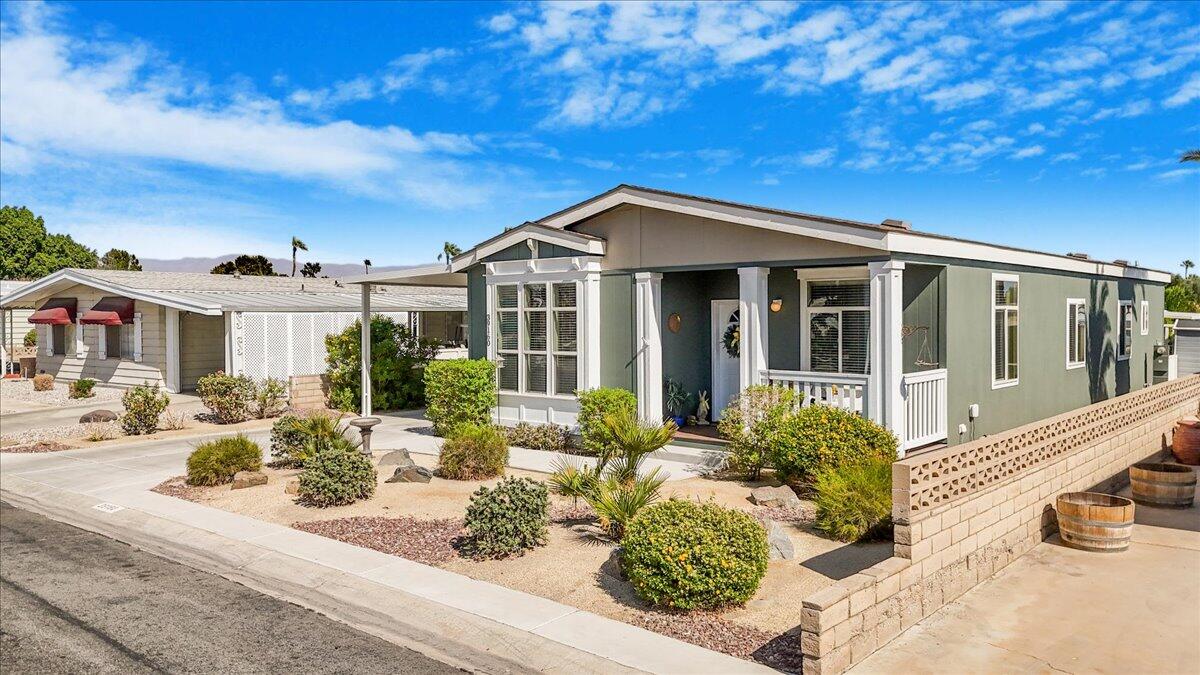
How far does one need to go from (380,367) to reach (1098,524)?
14.9 metres

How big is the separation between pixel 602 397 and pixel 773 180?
25.8m

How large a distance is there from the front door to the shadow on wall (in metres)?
7.24

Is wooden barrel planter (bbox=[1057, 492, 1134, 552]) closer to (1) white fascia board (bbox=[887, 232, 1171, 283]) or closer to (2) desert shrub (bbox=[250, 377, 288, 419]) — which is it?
(1) white fascia board (bbox=[887, 232, 1171, 283])

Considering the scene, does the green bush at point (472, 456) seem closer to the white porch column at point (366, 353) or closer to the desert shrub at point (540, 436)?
the desert shrub at point (540, 436)

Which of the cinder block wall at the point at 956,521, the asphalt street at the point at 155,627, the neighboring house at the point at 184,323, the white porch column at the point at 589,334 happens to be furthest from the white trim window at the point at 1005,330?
the neighboring house at the point at 184,323

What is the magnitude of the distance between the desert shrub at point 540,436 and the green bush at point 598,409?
2.83 feet

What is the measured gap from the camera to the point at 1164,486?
30.1ft

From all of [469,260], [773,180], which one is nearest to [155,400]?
[469,260]

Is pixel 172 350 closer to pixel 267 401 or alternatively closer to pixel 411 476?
pixel 267 401

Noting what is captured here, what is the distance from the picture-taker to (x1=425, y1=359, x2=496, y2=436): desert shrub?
13.6 metres

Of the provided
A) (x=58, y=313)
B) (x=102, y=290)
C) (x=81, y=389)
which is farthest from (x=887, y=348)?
(x=58, y=313)

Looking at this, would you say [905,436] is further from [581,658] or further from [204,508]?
[204,508]

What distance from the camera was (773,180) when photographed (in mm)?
35375

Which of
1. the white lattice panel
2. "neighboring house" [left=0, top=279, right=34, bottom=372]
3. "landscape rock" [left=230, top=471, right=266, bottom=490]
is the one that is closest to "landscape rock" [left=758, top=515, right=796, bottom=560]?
"landscape rock" [left=230, top=471, right=266, bottom=490]
